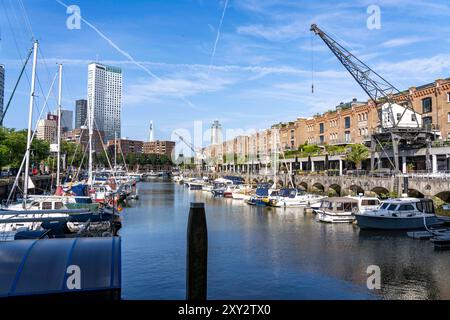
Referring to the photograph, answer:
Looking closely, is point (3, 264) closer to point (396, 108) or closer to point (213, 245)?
point (213, 245)

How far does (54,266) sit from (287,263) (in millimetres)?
20445

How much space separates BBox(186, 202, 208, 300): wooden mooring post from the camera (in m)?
13.2

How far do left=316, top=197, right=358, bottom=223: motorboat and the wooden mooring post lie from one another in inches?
1497

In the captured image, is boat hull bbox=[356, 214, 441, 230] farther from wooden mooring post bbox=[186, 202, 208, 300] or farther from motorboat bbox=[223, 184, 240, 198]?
motorboat bbox=[223, 184, 240, 198]

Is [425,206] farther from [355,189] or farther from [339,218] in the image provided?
[355,189]

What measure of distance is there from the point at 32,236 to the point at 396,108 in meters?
70.6

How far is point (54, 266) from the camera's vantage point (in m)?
13.0

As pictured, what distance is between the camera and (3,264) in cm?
1284

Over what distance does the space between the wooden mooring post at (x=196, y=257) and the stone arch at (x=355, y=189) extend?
5742 centimetres

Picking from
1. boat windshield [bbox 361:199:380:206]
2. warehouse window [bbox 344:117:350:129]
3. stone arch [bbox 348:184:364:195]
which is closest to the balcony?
warehouse window [bbox 344:117:350:129]

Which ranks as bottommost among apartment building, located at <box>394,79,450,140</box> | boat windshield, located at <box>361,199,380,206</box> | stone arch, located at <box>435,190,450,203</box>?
boat windshield, located at <box>361,199,380,206</box>

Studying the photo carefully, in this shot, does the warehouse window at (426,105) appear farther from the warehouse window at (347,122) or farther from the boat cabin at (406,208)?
the boat cabin at (406,208)

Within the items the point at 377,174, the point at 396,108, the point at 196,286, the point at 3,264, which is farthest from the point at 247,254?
the point at 396,108
